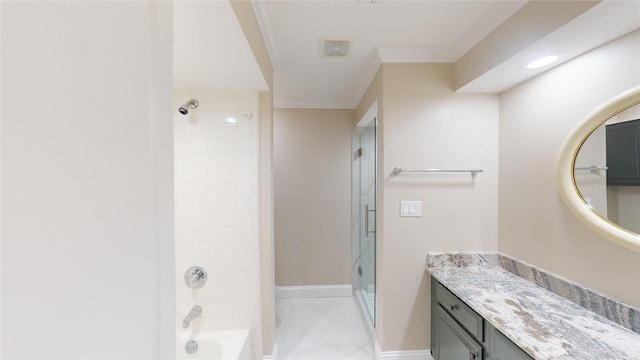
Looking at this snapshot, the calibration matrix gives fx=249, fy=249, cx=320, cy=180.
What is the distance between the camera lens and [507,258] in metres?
1.82

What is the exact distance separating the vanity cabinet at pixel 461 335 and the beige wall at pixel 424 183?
0.39 ft

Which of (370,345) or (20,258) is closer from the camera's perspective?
(20,258)

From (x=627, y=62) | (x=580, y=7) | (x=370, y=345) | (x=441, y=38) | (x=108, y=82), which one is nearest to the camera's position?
(x=108, y=82)

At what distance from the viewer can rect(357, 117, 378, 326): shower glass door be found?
2666 millimetres

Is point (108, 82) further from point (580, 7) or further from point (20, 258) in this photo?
point (580, 7)

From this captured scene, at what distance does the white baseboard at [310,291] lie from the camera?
10.1 feet

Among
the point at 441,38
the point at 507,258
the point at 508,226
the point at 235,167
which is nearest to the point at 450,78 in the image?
the point at 441,38

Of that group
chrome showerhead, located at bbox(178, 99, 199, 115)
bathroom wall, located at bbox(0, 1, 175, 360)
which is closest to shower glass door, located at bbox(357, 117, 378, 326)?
chrome showerhead, located at bbox(178, 99, 199, 115)

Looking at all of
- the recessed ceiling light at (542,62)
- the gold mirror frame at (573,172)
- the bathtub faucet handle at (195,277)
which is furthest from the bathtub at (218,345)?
the recessed ceiling light at (542,62)

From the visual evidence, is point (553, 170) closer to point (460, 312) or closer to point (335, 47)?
point (460, 312)

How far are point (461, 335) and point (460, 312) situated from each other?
0.14 meters

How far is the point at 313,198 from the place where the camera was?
10.2ft

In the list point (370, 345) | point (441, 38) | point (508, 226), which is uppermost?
point (441, 38)

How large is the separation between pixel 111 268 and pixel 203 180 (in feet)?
5.13
